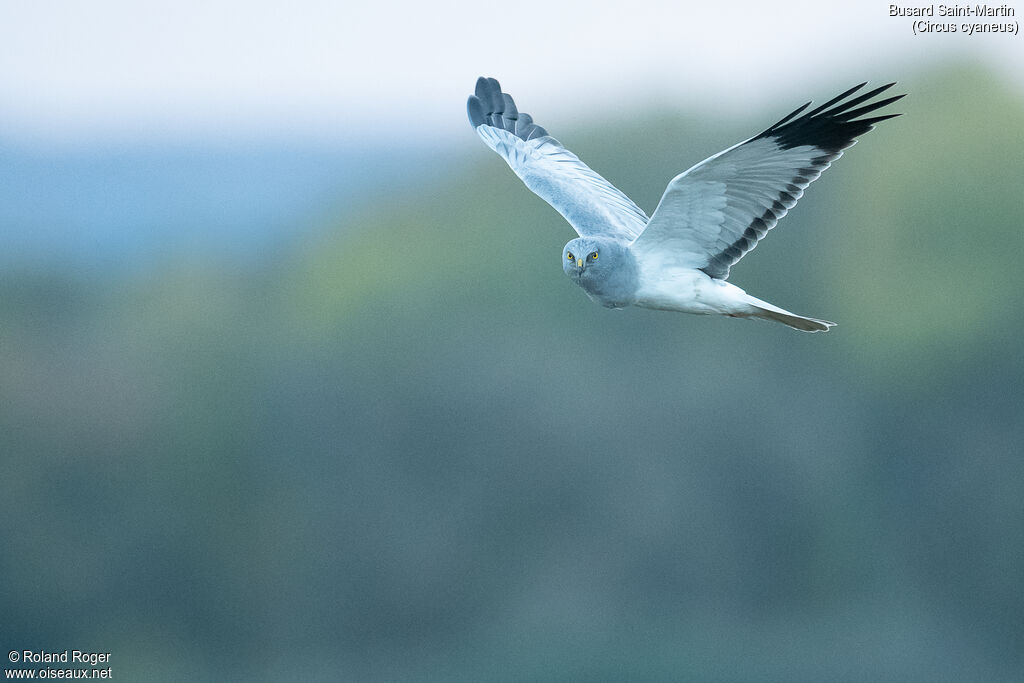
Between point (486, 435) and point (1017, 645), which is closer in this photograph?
point (486, 435)

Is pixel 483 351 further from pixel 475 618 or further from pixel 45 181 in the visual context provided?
pixel 45 181

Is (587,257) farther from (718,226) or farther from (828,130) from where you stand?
(828,130)

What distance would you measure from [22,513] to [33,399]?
4072 millimetres

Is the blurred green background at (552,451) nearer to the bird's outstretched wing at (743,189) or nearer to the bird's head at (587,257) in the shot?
the bird's outstretched wing at (743,189)

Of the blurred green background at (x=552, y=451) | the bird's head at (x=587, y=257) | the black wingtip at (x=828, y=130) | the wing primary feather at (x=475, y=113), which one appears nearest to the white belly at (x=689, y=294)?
the bird's head at (x=587, y=257)

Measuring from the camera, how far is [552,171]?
9930 mm

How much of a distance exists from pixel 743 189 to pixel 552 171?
8.07 ft

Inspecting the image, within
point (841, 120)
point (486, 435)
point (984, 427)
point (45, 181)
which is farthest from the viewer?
point (45, 181)

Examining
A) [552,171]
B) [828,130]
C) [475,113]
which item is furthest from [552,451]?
[828,130]

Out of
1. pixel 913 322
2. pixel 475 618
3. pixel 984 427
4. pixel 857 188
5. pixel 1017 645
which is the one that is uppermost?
pixel 857 188

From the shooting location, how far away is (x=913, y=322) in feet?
162

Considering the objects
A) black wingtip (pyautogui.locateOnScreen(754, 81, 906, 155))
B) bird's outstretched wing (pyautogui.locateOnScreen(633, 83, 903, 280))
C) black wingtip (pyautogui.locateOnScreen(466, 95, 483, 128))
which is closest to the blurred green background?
black wingtip (pyautogui.locateOnScreen(466, 95, 483, 128))

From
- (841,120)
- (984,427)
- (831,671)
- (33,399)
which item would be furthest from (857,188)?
(841,120)

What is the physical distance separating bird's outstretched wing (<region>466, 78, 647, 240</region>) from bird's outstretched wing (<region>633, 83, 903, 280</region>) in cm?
85
